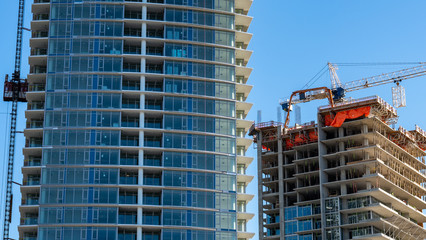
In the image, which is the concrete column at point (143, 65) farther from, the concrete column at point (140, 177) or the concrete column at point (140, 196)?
the concrete column at point (140, 196)

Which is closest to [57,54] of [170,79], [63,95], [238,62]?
[63,95]

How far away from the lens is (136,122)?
187 metres

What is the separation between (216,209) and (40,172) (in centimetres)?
3386

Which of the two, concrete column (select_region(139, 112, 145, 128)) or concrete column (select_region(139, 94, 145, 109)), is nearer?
concrete column (select_region(139, 112, 145, 128))

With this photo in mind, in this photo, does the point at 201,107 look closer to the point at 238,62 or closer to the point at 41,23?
the point at 238,62

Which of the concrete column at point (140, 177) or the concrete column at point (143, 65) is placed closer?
the concrete column at point (140, 177)

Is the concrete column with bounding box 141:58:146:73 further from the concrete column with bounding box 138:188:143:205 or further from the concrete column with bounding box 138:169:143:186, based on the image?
the concrete column with bounding box 138:188:143:205

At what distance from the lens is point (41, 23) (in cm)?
19388

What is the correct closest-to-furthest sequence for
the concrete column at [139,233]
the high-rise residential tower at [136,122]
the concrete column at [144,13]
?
1. the concrete column at [139,233]
2. the high-rise residential tower at [136,122]
3. the concrete column at [144,13]

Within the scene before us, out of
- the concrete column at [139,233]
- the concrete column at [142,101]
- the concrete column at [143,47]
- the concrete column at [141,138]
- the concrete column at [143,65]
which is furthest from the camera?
the concrete column at [143,47]

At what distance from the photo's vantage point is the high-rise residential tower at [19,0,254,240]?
17875 cm

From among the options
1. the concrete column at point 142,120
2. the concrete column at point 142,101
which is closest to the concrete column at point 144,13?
the concrete column at point 142,101

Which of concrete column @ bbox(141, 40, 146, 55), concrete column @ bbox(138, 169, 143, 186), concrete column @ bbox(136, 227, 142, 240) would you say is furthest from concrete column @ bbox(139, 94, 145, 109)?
concrete column @ bbox(136, 227, 142, 240)

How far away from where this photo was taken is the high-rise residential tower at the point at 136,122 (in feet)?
586
